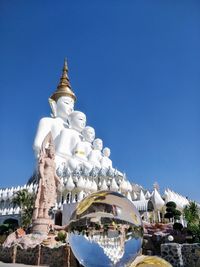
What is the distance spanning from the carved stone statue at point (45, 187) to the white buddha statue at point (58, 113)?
630 inches

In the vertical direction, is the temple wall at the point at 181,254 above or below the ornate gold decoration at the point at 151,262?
below

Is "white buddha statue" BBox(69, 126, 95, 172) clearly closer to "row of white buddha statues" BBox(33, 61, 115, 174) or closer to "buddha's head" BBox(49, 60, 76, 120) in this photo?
"row of white buddha statues" BBox(33, 61, 115, 174)

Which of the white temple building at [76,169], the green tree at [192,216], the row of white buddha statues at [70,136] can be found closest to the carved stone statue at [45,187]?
the white temple building at [76,169]

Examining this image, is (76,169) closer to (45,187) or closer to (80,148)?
(80,148)

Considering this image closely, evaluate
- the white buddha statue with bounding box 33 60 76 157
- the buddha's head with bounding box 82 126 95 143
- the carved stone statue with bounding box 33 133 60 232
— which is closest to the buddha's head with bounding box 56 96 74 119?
the white buddha statue with bounding box 33 60 76 157

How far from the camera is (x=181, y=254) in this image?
8930 mm

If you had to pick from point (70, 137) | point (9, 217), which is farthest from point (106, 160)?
point (9, 217)

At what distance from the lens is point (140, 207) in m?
24.7

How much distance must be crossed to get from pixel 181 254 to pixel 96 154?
2764cm

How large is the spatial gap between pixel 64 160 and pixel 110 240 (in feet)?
103

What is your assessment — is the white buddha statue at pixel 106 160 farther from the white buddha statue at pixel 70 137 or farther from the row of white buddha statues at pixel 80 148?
the white buddha statue at pixel 70 137

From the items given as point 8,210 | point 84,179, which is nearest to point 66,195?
point 84,179

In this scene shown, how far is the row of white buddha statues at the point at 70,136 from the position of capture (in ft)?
113

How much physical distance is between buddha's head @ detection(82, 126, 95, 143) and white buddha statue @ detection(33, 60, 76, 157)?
2.78 m
